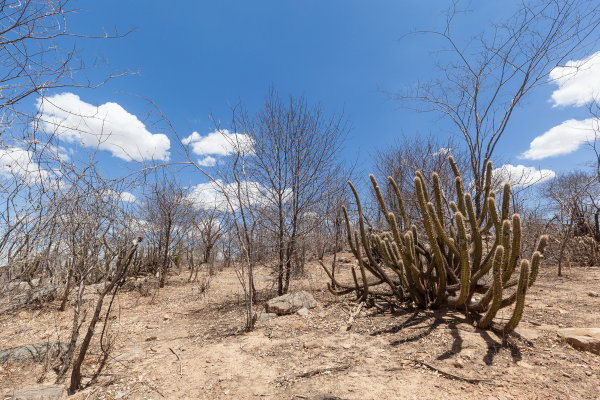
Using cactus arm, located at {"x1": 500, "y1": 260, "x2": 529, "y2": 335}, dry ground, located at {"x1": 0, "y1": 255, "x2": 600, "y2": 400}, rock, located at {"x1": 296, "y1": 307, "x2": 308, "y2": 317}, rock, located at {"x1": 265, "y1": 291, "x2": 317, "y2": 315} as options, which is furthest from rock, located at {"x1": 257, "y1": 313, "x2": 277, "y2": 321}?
cactus arm, located at {"x1": 500, "y1": 260, "x2": 529, "y2": 335}

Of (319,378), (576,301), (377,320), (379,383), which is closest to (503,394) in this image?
(379,383)

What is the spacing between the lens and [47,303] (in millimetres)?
6648

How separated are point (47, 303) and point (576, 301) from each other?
9.86 meters

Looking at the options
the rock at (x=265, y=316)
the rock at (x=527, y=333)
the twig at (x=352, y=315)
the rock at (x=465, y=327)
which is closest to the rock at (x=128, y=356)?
the rock at (x=265, y=316)

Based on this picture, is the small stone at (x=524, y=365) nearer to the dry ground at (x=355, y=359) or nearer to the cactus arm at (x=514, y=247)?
the dry ground at (x=355, y=359)

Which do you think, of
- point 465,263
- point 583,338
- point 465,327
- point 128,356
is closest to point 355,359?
point 465,327

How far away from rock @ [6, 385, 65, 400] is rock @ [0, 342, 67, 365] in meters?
0.78

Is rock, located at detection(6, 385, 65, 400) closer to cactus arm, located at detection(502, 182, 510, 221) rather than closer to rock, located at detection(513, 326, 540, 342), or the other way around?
rock, located at detection(513, 326, 540, 342)

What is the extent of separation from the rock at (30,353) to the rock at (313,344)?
2934 mm

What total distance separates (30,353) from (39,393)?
1.58m

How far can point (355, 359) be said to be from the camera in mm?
2805

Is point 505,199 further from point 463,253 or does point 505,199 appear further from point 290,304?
point 290,304

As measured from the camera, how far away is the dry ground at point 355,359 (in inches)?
89.2

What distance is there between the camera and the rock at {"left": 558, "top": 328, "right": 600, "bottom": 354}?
2.61m
